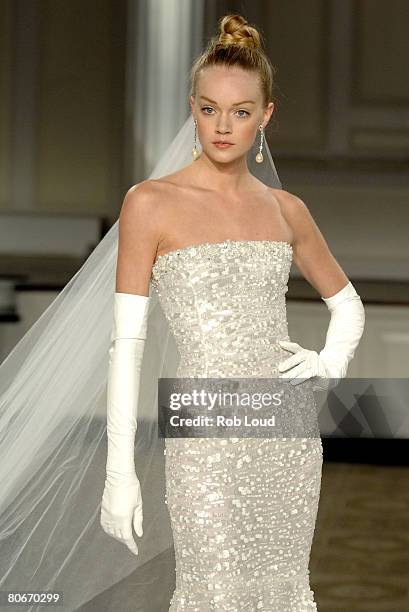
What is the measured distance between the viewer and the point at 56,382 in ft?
6.36

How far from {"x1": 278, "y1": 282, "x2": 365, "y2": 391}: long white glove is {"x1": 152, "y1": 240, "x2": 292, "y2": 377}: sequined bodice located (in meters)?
0.04

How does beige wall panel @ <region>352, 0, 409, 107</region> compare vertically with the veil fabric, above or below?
above

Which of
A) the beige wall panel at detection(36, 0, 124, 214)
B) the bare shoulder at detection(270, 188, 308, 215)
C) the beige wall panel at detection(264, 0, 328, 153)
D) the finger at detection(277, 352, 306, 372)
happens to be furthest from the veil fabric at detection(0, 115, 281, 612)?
the beige wall panel at detection(36, 0, 124, 214)

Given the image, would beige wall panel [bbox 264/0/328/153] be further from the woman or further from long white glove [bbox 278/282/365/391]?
the woman

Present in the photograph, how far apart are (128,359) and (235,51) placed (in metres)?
0.47

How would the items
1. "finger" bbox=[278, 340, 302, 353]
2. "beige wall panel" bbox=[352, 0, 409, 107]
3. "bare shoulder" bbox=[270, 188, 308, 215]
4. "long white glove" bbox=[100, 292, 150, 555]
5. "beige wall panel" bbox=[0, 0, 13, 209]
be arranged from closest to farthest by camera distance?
"long white glove" bbox=[100, 292, 150, 555] → "finger" bbox=[278, 340, 302, 353] → "bare shoulder" bbox=[270, 188, 308, 215] → "beige wall panel" bbox=[352, 0, 409, 107] → "beige wall panel" bbox=[0, 0, 13, 209]

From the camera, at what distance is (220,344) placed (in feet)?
5.61

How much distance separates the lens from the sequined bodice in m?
1.70

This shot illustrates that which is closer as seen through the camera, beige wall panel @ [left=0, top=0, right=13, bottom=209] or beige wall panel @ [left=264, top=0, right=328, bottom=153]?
beige wall panel @ [left=264, top=0, right=328, bottom=153]

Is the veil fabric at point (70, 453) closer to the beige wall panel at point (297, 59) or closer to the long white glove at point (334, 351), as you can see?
the long white glove at point (334, 351)

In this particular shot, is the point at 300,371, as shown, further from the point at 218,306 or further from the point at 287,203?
the point at 287,203

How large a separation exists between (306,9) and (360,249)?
2.75 feet

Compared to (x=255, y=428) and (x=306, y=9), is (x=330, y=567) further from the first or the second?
(x=306, y=9)

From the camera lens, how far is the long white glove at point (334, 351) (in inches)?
69.4
